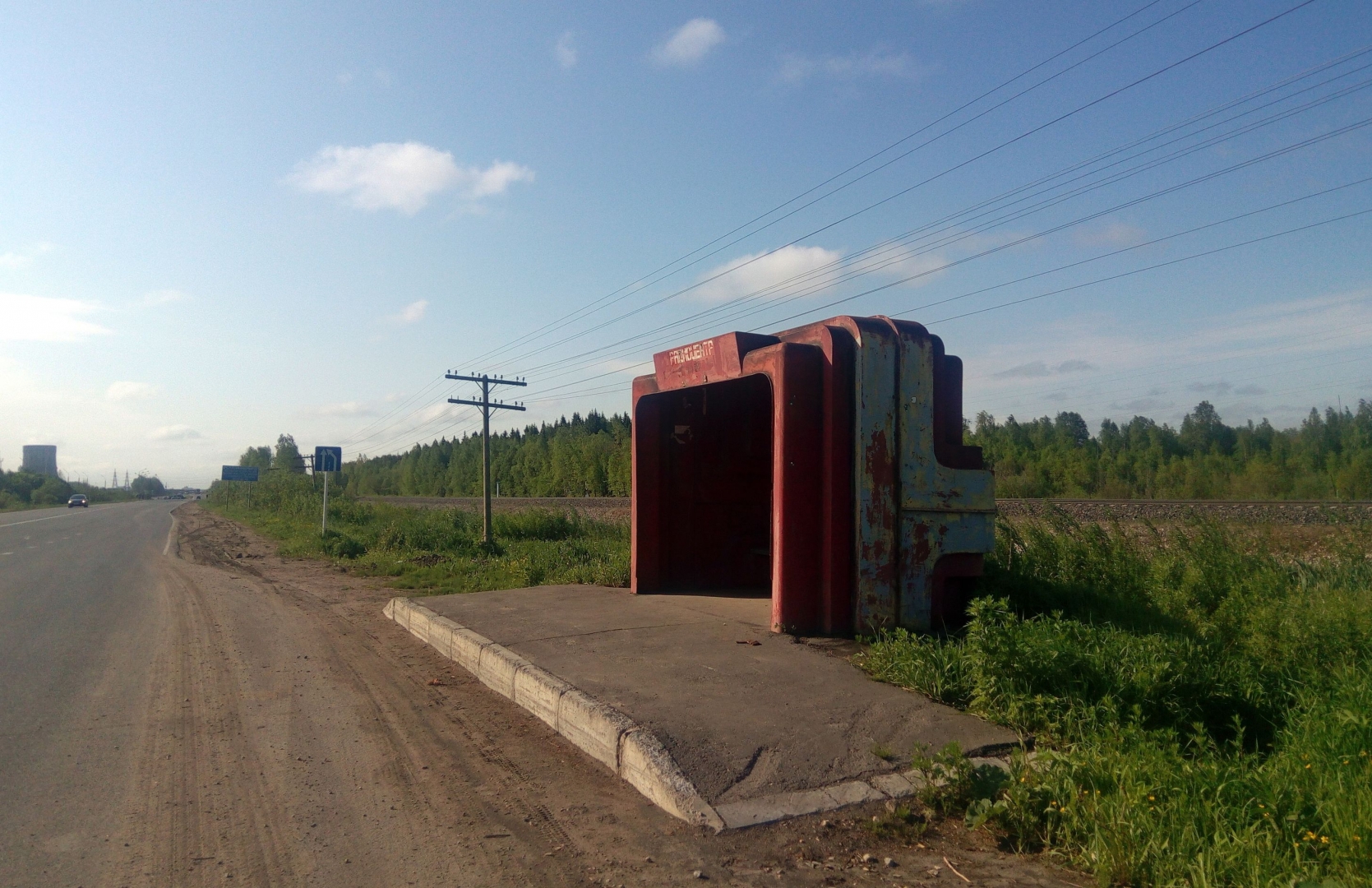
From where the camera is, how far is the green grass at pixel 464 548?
492 inches

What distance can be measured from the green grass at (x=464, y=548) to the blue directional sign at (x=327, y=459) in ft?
5.88

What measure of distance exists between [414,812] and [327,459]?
19.7 metres

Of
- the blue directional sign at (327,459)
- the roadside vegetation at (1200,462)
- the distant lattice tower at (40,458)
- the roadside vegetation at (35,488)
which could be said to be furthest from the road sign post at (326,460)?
the distant lattice tower at (40,458)

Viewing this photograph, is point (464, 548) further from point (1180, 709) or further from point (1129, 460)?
point (1129, 460)

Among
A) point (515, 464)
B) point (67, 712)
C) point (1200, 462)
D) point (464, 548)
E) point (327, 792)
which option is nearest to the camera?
point (327, 792)

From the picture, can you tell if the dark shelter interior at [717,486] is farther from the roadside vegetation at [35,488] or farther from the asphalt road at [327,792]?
the roadside vegetation at [35,488]

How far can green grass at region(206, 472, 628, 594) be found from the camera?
492 inches

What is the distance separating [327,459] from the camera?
859 inches

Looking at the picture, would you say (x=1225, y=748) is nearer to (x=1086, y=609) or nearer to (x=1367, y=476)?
(x=1086, y=609)

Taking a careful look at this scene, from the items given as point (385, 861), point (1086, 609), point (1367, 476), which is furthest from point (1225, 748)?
point (1367, 476)

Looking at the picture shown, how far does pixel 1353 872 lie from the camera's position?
2.89 meters

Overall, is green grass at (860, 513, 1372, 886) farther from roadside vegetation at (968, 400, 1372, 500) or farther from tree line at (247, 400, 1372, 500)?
roadside vegetation at (968, 400, 1372, 500)

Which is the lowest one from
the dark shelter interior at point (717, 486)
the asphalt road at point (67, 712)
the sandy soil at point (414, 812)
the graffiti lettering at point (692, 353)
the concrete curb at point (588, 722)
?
the sandy soil at point (414, 812)

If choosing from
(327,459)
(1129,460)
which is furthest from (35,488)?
(1129,460)
